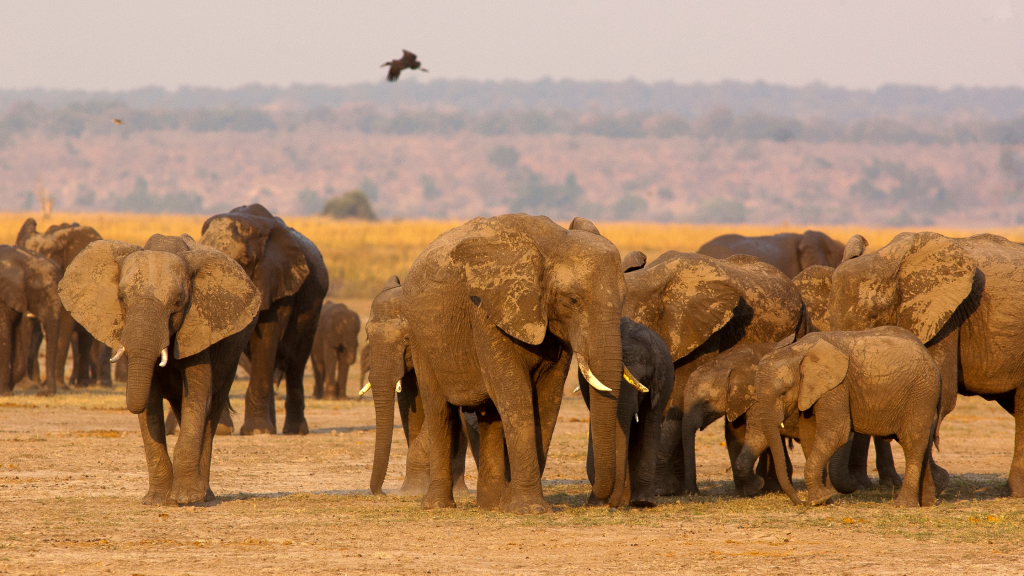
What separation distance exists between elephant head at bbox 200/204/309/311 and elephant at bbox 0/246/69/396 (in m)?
7.15

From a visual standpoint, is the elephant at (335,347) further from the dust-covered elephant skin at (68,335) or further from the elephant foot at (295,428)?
the elephant foot at (295,428)

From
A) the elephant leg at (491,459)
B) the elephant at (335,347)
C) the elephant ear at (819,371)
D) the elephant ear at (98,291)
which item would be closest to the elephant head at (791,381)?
the elephant ear at (819,371)

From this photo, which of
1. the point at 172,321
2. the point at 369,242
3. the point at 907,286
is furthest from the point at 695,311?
the point at 369,242

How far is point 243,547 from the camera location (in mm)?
9422

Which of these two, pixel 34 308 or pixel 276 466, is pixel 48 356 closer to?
pixel 34 308

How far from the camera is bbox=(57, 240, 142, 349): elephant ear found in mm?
11242

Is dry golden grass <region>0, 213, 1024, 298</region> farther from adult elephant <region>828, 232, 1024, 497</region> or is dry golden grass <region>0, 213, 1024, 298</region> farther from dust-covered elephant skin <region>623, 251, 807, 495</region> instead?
adult elephant <region>828, 232, 1024, 497</region>

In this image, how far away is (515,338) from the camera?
1035cm

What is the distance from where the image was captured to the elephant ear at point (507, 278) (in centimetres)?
1016

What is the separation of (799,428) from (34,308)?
16.3 metres

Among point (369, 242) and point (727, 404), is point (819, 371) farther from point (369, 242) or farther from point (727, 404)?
point (369, 242)

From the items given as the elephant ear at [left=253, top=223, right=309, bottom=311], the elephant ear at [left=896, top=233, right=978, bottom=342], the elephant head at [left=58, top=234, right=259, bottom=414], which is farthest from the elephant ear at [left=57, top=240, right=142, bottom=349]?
the elephant ear at [left=896, top=233, right=978, bottom=342]

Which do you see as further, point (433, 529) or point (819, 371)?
point (819, 371)

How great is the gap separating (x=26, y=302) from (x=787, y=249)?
43.5ft
